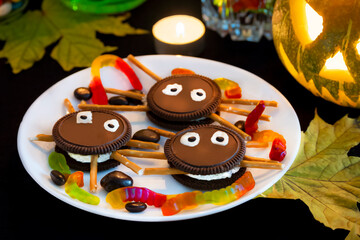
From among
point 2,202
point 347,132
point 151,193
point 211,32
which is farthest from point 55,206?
point 211,32

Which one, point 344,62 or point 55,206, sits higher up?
point 344,62

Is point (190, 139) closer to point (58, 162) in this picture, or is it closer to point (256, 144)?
point (256, 144)

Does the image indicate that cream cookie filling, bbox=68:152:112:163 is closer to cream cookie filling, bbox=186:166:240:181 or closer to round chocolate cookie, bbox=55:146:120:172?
round chocolate cookie, bbox=55:146:120:172

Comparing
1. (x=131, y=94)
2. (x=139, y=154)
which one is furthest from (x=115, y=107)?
(x=139, y=154)

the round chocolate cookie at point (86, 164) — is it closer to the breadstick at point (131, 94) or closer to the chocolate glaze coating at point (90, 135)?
the chocolate glaze coating at point (90, 135)

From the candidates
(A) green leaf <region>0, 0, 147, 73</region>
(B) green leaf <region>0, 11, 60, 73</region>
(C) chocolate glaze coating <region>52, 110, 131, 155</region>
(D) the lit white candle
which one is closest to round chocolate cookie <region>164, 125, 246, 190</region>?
(C) chocolate glaze coating <region>52, 110, 131, 155</region>

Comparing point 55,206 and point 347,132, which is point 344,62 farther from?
point 55,206

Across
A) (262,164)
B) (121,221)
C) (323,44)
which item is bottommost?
(121,221)
